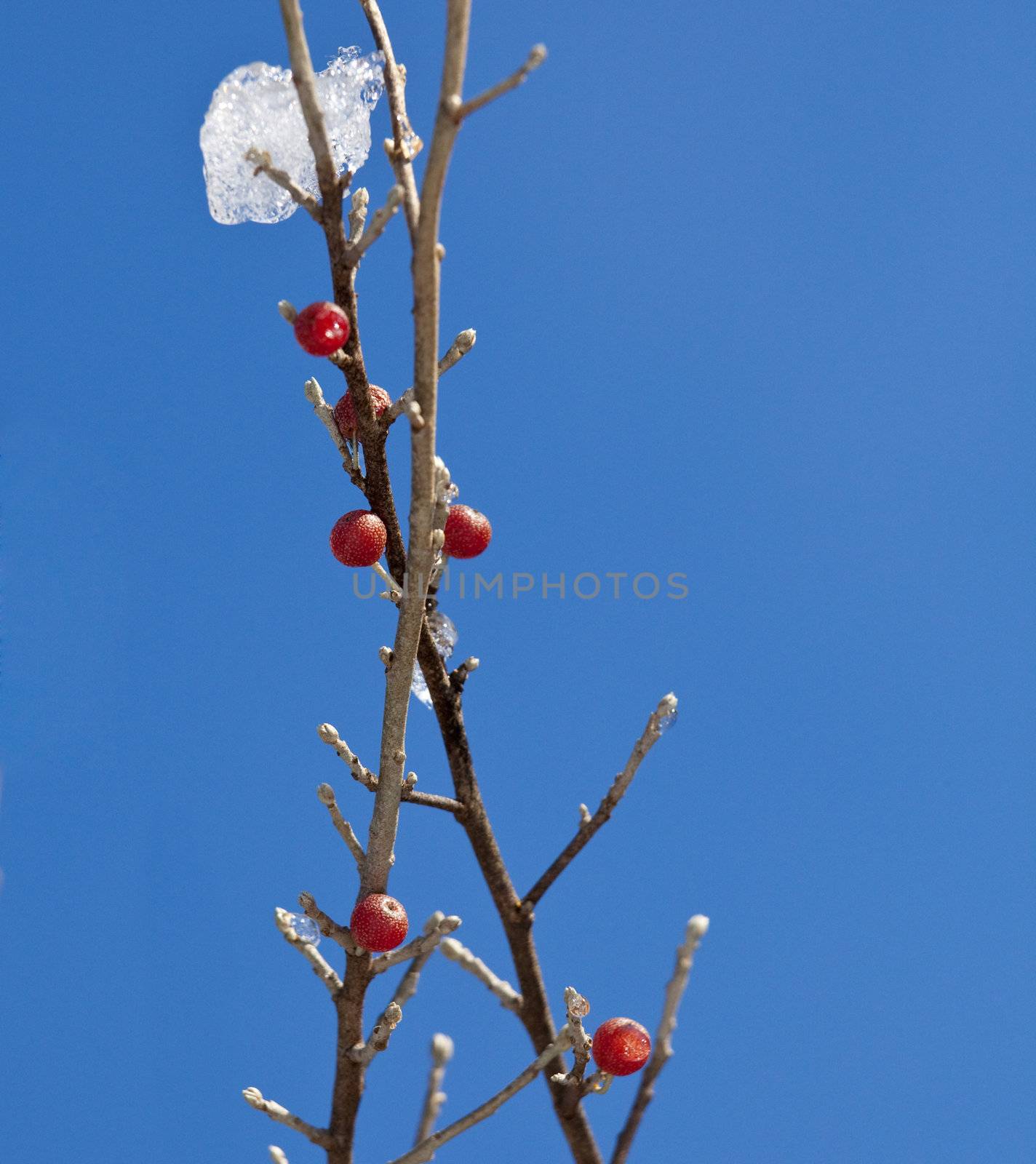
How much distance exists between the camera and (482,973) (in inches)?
40.1

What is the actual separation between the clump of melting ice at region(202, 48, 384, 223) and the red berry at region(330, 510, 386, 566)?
0.79 feet

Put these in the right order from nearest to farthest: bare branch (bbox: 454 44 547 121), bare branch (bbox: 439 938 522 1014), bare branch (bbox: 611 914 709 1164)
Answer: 1. bare branch (bbox: 454 44 547 121)
2. bare branch (bbox: 611 914 709 1164)
3. bare branch (bbox: 439 938 522 1014)

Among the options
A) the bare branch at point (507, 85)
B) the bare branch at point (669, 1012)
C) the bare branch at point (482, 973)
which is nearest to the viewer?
the bare branch at point (507, 85)

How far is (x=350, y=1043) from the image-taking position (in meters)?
0.86

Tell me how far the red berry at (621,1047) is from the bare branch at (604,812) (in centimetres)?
11

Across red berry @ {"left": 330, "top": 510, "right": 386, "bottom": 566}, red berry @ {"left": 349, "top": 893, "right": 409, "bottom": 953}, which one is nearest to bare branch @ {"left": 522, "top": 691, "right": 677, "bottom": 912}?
red berry @ {"left": 349, "top": 893, "right": 409, "bottom": 953}

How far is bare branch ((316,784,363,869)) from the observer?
86cm

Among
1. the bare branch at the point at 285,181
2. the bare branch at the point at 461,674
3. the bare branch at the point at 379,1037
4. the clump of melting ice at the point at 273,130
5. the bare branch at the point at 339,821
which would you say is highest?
the clump of melting ice at the point at 273,130

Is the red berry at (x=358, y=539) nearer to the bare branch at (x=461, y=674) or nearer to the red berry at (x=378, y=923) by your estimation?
the bare branch at (x=461, y=674)

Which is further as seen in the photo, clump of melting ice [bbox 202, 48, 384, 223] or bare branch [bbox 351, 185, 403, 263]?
clump of melting ice [bbox 202, 48, 384, 223]

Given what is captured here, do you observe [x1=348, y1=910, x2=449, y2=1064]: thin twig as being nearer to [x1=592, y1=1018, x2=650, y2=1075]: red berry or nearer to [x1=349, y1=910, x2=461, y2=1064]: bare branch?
[x1=349, y1=910, x2=461, y2=1064]: bare branch

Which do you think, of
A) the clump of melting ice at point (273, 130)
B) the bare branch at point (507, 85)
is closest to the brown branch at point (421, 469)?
the bare branch at point (507, 85)

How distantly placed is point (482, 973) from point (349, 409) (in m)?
0.50

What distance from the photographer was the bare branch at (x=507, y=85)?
2.03ft
